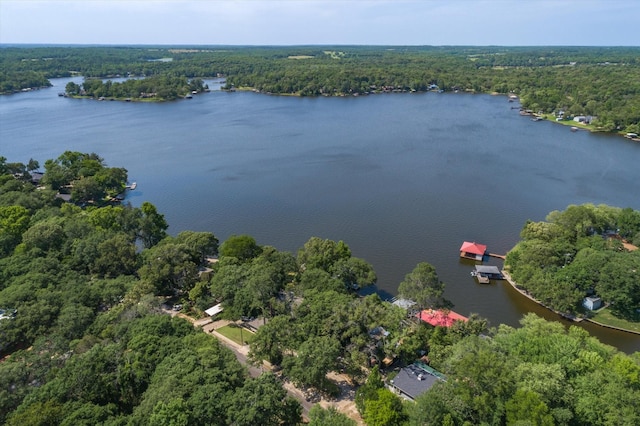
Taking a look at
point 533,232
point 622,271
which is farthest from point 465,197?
point 622,271

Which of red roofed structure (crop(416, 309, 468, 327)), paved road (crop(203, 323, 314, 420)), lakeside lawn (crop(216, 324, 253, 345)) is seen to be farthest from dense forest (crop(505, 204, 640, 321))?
lakeside lawn (crop(216, 324, 253, 345))

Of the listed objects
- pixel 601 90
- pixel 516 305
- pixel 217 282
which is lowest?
pixel 516 305

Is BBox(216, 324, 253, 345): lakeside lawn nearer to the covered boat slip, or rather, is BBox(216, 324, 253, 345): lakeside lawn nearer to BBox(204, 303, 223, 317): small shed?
BBox(204, 303, 223, 317): small shed

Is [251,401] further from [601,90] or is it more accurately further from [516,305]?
[601,90]

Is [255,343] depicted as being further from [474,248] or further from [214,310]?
[474,248]

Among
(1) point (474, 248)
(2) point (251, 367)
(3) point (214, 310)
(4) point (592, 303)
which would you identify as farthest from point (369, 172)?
(2) point (251, 367)
